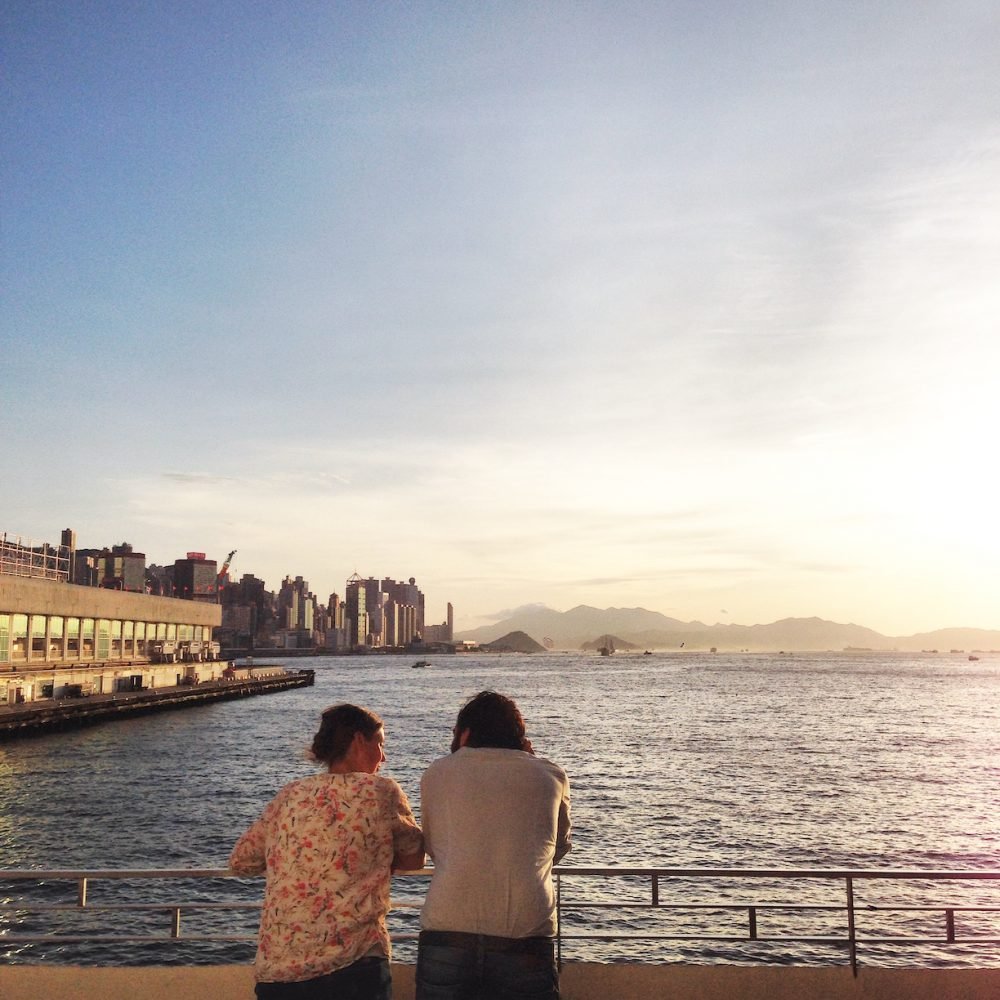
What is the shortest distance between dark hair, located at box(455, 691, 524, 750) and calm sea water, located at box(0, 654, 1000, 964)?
0.78m

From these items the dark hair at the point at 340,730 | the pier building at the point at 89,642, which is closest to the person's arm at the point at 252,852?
the dark hair at the point at 340,730

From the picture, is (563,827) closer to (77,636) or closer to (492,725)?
(492,725)

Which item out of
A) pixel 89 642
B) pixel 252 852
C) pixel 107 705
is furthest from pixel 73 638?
pixel 252 852

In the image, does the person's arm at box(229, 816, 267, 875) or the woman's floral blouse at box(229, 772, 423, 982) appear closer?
the woman's floral blouse at box(229, 772, 423, 982)

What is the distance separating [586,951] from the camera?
70.4 ft

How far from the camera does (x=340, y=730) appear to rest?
159 inches

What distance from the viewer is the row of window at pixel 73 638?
65.4m

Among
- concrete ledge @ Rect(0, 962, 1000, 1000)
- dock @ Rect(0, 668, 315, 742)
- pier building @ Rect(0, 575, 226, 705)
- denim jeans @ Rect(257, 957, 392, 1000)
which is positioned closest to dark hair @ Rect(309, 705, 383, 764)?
denim jeans @ Rect(257, 957, 392, 1000)

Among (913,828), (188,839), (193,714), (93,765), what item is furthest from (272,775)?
(193,714)

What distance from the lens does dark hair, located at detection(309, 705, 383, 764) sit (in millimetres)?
4027

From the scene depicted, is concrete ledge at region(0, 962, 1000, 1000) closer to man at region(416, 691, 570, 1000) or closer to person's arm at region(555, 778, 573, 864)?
person's arm at region(555, 778, 573, 864)

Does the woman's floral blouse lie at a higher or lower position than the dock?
higher

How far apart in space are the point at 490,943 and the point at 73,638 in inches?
3136

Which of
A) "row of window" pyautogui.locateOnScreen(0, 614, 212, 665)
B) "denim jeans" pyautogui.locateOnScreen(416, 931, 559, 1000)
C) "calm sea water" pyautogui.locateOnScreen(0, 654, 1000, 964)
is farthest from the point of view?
"row of window" pyautogui.locateOnScreen(0, 614, 212, 665)
